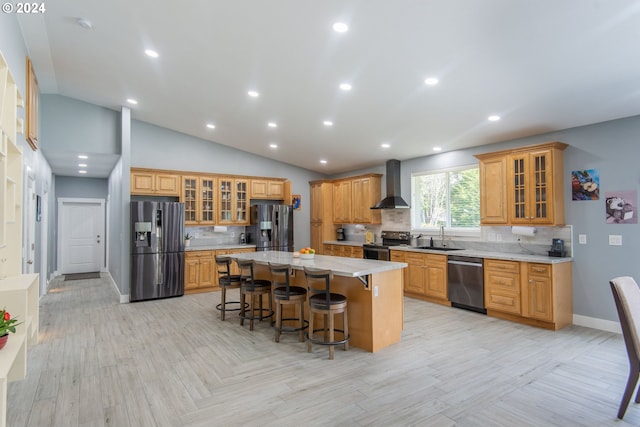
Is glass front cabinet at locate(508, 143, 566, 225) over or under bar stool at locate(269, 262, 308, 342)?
over

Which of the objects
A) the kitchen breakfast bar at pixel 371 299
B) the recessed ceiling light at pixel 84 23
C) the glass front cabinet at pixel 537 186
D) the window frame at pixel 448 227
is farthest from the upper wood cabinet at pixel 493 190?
the recessed ceiling light at pixel 84 23

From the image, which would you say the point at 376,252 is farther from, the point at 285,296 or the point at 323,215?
the point at 285,296

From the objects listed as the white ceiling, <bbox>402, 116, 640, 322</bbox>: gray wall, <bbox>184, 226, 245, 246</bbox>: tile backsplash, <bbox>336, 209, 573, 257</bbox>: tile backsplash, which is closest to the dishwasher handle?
<bbox>336, 209, 573, 257</bbox>: tile backsplash

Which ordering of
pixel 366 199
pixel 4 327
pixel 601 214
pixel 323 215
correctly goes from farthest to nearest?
pixel 323 215
pixel 366 199
pixel 601 214
pixel 4 327

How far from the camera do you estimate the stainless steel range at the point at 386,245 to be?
6469 mm

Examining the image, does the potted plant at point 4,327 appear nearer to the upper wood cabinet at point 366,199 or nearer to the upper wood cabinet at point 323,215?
the upper wood cabinet at point 366,199

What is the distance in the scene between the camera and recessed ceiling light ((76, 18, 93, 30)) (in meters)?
3.50

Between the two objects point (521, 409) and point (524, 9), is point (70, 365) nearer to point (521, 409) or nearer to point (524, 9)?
point (521, 409)

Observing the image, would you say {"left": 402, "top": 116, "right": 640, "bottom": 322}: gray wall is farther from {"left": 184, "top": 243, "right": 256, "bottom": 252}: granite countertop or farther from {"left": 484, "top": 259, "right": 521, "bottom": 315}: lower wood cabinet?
{"left": 184, "top": 243, "right": 256, "bottom": 252}: granite countertop

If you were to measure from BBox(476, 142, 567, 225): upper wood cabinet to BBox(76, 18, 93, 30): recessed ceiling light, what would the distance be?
5.26m

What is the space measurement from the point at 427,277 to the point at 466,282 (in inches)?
27.8

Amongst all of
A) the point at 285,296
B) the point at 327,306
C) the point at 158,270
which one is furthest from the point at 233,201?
the point at 327,306

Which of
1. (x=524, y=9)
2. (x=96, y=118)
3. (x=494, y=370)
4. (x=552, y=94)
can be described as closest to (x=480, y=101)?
(x=552, y=94)

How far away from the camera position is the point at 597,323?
169 inches
